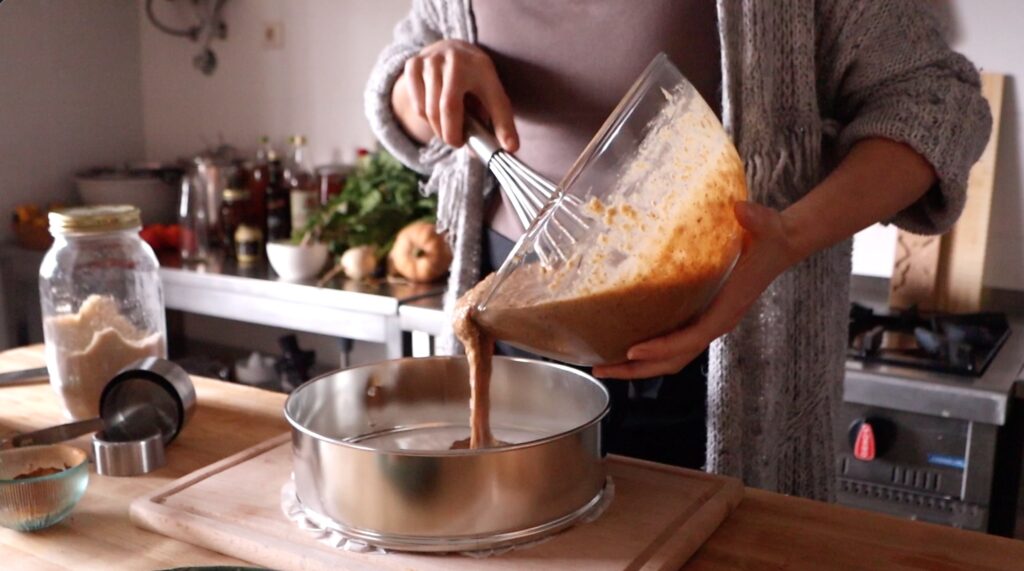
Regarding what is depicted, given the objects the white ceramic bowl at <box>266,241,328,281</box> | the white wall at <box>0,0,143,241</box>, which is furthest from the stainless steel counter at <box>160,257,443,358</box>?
the white wall at <box>0,0,143,241</box>

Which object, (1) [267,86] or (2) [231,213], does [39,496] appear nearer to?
(2) [231,213]

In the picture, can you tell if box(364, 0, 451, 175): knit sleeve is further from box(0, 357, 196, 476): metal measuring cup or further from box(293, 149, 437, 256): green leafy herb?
box(293, 149, 437, 256): green leafy herb

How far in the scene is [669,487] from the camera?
69cm

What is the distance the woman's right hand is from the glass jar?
312mm

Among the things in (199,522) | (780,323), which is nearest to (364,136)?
(780,323)

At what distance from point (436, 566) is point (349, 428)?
0.64 ft

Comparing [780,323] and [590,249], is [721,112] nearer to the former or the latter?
[780,323]

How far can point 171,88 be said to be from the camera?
2.57 m

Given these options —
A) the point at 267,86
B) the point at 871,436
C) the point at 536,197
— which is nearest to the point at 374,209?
the point at 267,86

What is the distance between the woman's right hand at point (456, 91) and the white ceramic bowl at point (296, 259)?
1147mm

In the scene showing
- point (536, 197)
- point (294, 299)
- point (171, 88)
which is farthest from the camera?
point (171, 88)

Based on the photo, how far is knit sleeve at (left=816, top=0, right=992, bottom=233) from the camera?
769 millimetres

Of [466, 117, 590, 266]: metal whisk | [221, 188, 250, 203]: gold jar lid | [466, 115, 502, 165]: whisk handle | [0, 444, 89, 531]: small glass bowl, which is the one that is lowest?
[0, 444, 89, 531]: small glass bowl

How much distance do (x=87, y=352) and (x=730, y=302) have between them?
1.89 ft
